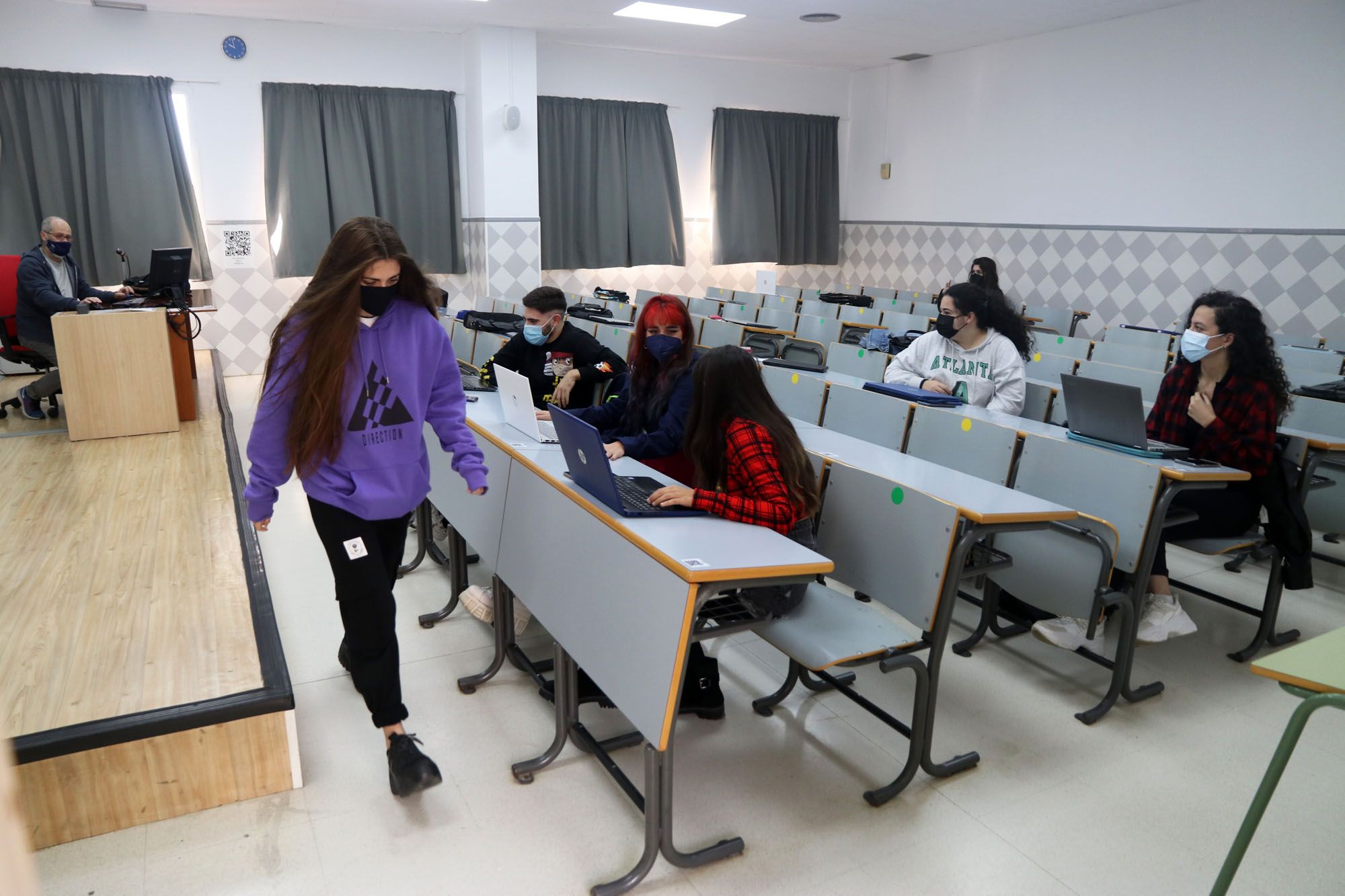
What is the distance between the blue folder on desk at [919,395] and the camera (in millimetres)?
3301

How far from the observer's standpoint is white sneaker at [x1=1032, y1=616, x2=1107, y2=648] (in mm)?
2701

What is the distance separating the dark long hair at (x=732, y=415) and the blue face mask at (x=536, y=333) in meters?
1.46

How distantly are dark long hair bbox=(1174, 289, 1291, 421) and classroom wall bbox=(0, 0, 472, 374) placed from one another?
23.6ft

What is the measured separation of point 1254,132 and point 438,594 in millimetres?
6762

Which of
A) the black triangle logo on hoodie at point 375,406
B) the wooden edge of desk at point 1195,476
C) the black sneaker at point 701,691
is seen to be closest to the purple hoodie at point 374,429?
the black triangle logo on hoodie at point 375,406

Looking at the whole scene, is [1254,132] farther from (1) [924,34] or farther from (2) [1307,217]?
(1) [924,34]

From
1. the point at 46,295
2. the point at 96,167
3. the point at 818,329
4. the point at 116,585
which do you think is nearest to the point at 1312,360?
the point at 818,329

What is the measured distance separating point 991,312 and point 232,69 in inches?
272

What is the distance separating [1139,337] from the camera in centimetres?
577

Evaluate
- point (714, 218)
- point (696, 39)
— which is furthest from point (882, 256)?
point (696, 39)

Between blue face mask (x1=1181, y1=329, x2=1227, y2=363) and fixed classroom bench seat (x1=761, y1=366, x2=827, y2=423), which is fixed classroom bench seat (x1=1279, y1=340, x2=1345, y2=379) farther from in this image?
fixed classroom bench seat (x1=761, y1=366, x2=827, y2=423)

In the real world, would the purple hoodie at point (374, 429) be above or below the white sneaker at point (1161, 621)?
above

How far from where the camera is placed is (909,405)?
3234 mm

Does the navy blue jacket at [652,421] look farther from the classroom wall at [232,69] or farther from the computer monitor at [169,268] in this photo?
the classroom wall at [232,69]
